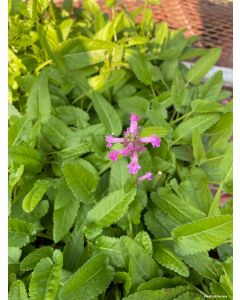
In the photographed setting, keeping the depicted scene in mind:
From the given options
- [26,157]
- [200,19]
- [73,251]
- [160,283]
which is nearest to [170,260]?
[160,283]

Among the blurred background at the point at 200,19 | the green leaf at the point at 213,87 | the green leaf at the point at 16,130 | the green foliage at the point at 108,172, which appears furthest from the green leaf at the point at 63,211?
the blurred background at the point at 200,19

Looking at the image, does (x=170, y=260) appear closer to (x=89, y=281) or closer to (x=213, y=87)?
(x=89, y=281)

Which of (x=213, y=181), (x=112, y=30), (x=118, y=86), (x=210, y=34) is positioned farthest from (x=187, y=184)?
(x=210, y=34)

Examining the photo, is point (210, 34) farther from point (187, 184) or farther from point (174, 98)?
point (187, 184)
